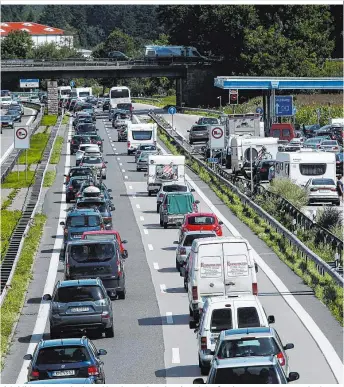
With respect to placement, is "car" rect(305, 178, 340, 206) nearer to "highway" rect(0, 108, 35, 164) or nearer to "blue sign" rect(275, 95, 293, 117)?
"highway" rect(0, 108, 35, 164)

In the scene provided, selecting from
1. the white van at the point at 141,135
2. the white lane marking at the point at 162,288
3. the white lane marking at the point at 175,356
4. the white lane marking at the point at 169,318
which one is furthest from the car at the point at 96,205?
the white van at the point at 141,135

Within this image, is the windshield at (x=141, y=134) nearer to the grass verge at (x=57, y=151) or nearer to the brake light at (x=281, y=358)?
the grass verge at (x=57, y=151)

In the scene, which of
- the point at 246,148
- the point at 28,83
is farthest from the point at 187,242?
the point at 28,83

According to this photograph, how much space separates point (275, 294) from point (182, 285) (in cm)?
332

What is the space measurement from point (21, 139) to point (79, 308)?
37697mm

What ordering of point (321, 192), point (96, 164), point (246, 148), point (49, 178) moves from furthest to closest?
point (49, 178) < point (246, 148) < point (96, 164) < point (321, 192)

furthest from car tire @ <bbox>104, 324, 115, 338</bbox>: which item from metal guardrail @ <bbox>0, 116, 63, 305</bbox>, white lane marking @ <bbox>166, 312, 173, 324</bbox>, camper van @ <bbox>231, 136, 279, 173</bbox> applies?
camper van @ <bbox>231, 136, 279, 173</bbox>

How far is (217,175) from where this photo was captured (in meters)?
65.5

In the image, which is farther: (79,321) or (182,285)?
(182,285)

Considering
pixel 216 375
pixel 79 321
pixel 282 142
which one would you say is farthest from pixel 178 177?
pixel 216 375

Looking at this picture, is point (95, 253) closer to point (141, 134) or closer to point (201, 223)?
point (201, 223)

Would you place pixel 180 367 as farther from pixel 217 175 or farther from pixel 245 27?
pixel 245 27

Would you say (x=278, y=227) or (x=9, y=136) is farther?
(x=9, y=136)

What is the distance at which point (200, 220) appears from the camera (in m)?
42.0
